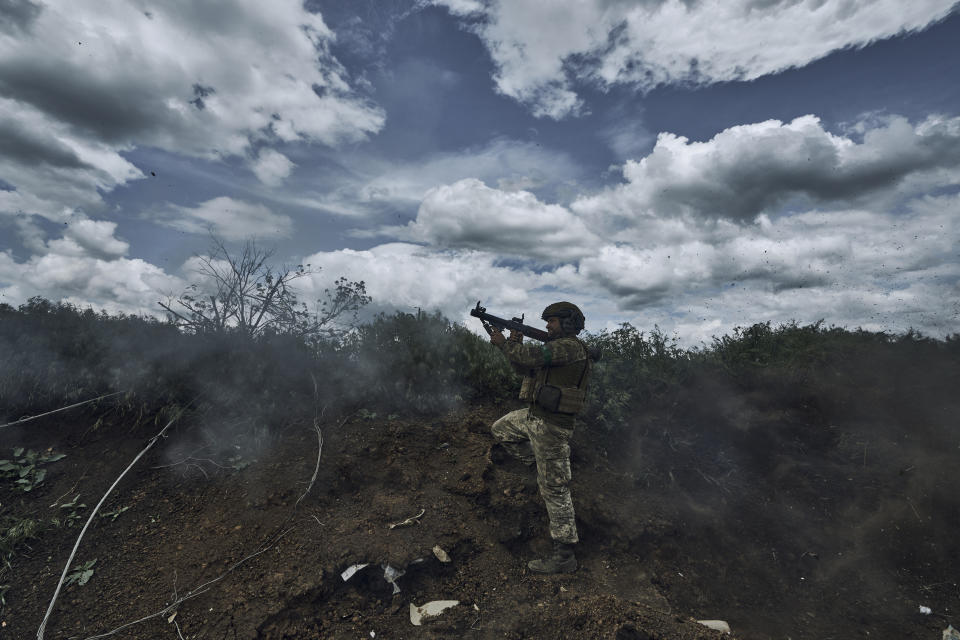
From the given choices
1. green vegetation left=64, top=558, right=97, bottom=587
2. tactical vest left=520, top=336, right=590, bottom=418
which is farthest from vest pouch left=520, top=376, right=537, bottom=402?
green vegetation left=64, top=558, right=97, bottom=587

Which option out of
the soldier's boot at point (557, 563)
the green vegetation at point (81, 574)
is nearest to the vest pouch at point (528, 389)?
the soldier's boot at point (557, 563)

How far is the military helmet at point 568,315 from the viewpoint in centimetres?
488

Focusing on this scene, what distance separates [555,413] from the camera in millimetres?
4680

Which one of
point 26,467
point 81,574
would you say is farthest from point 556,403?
point 26,467

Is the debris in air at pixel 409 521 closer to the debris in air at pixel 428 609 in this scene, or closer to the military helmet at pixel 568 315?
the debris in air at pixel 428 609

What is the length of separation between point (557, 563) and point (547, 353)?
2.15 metres

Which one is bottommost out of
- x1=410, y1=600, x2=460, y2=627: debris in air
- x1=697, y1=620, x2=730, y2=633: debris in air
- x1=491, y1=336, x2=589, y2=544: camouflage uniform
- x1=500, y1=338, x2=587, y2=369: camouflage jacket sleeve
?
x1=697, y1=620, x2=730, y2=633: debris in air

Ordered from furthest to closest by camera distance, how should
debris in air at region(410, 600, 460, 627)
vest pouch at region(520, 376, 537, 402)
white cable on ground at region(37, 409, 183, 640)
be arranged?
vest pouch at region(520, 376, 537, 402), debris in air at region(410, 600, 460, 627), white cable on ground at region(37, 409, 183, 640)

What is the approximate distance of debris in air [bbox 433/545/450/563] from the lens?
169 inches

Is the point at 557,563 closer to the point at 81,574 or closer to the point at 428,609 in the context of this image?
the point at 428,609

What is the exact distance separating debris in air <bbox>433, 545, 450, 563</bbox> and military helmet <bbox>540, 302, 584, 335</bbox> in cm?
261

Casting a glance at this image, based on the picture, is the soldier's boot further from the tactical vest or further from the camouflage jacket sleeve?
the camouflage jacket sleeve

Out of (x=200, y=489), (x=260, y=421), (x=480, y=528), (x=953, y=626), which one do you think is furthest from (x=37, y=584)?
(x=953, y=626)

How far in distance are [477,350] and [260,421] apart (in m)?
3.17
